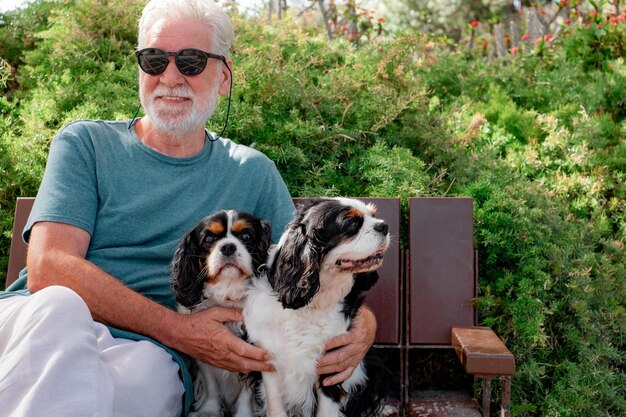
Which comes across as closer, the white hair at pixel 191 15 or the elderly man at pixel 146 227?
the elderly man at pixel 146 227

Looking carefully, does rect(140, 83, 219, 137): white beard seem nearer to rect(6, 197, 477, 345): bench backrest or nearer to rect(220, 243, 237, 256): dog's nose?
rect(220, 243, 237, 256): dog's nose

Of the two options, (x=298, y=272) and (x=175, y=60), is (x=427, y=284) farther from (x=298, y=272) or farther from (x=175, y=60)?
(x=175, y=60)

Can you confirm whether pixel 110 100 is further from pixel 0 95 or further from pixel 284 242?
pixel 284 242

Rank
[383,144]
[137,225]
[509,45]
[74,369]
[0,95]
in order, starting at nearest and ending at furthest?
1. [74,369]
2. [137,225]
3. [383,144]
4. [0,95]
5. [509,45]

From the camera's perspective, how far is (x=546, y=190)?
4.66 metres

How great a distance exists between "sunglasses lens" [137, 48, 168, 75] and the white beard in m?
0.09

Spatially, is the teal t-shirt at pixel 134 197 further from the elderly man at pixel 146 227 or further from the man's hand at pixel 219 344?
the man's hand at pixel 219 344

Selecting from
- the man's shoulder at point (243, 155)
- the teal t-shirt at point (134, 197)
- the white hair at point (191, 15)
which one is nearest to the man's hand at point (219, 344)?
the teal t-shirt at point (134, 197)

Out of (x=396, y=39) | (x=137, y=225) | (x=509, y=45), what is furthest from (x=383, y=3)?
(x=137, y=225)

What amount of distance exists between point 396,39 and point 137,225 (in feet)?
8.28

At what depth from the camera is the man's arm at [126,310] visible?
275 cm

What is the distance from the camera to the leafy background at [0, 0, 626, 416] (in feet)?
12.2

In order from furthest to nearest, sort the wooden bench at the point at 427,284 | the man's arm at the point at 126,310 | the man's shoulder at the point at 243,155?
the wooden bench at the point at 427,284 → the man's shoulder at the point at 243,155 → the man's arm at the point at 126,310

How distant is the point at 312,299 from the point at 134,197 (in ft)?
3.06
